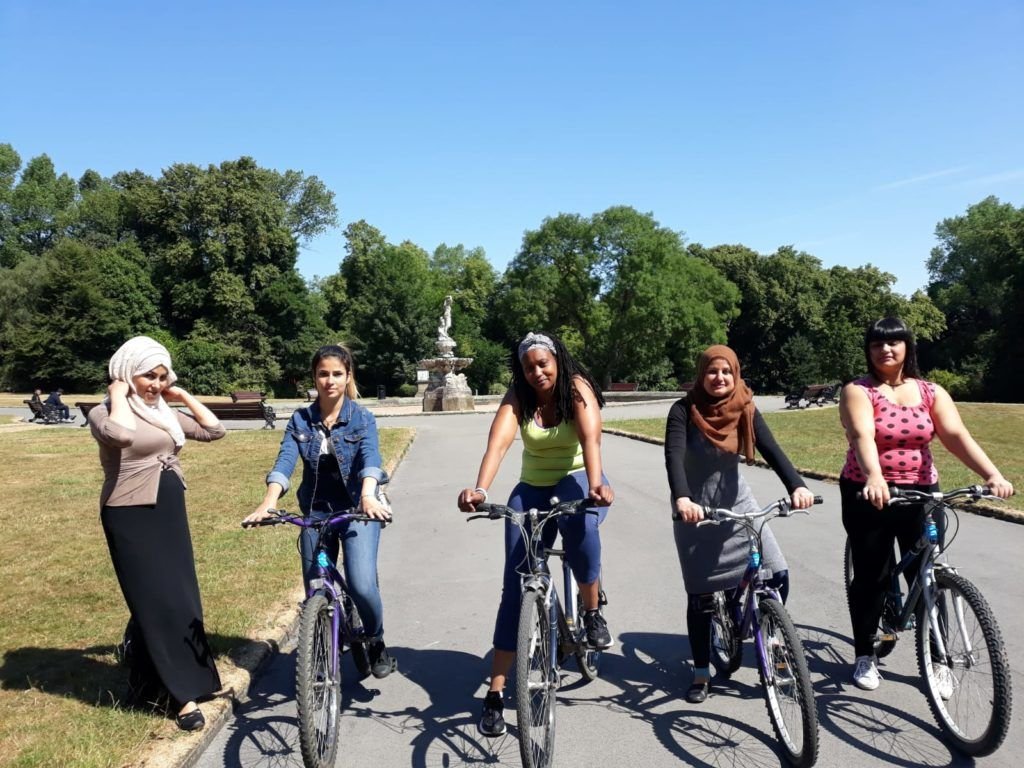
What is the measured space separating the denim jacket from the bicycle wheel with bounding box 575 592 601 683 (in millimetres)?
1252

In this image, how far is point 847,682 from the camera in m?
4.37

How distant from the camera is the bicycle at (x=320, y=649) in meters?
3.30

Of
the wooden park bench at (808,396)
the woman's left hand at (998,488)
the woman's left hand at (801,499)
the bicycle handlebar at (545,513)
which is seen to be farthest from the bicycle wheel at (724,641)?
the wooden park bench at (808,396)

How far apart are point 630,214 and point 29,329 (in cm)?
3845

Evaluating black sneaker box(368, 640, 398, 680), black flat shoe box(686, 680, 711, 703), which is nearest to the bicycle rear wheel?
black flat shoe box(686, 680, 711, 703)

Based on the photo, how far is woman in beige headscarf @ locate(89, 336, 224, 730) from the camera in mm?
3992

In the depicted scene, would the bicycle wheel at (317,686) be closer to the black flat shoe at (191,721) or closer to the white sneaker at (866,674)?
the black flat shoe at (191,721)

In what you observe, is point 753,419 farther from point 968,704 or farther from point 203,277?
point 203,277

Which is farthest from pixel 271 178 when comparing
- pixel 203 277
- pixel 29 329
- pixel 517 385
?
pixel 517 385

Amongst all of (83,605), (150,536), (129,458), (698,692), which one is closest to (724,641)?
(698,692)

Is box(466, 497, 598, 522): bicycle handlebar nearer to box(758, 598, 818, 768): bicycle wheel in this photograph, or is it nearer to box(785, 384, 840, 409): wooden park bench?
box(758, 598, 818, 768): bicycle wheel

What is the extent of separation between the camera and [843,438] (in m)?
17.6

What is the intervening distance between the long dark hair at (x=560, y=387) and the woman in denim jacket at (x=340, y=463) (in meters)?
0.79

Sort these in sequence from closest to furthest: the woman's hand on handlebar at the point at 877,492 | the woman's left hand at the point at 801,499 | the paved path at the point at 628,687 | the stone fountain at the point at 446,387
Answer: the paved path at the point at 628,687 → the woman's left hand at the point at 801,499 → the woman's hand on handlebar at the point at 877,492 → the stone fountain at the point at 446,387
